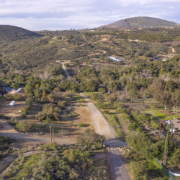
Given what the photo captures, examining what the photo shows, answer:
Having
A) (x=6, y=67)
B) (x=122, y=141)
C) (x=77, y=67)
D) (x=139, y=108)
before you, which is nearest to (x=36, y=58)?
(x=6, y=67)

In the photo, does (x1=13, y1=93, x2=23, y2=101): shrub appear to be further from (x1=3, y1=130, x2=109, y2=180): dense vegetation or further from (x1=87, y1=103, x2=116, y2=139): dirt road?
(x1=3, y1=130, x2=109, y2=180): dense vegetation

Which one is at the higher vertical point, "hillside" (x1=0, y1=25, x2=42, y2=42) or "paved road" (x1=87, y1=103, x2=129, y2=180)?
"hillside" (x1=0, y1=25, x2=42, y2=42)

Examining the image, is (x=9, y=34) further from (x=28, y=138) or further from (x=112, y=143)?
(x=112, y=143)

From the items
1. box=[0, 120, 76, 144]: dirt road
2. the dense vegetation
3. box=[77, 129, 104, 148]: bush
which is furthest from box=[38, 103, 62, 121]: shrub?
box=[77, 129, 104, 148]: bush

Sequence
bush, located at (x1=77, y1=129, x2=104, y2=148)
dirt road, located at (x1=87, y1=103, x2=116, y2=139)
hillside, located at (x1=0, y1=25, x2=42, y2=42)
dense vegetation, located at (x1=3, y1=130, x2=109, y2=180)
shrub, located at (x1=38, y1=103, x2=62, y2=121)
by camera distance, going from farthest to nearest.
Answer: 1. hillside, located at (x1=0, y1=25, x2=42, y2=42)
2. shrub, located at (x1=38, y1=103, x2=62, y2=121)
3. dirt road, located at (x1=87, y1=103, x2=116, y2=139)
4. bush, located at (x1=77, y1=129, x2=104, y2=148)
5. dense vegetation, located at (x1=3, y1=130, x2=109, y2=180)

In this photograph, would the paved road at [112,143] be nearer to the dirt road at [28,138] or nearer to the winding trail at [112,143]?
the winding trail at [112,143]

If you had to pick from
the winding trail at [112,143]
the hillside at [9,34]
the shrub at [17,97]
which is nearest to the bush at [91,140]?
the winding trail at [112,143]

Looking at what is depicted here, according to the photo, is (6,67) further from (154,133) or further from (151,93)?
(154,133)

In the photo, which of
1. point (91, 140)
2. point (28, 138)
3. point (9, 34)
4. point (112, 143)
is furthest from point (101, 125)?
point (9, 34)
